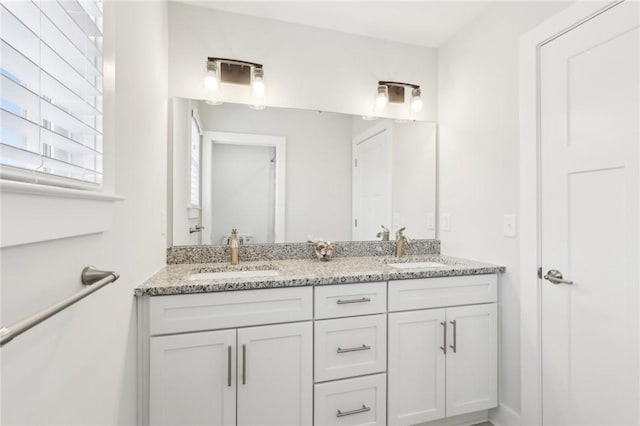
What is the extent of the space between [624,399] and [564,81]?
55.1 inches

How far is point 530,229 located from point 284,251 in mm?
1421

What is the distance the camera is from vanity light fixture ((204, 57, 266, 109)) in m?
1.92

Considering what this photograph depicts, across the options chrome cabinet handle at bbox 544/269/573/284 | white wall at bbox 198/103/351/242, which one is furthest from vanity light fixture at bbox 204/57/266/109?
chrome cabinet handle at bbox 544/269/573/284

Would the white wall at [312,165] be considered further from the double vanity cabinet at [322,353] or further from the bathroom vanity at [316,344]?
the double vanity cabinet at [322,353]

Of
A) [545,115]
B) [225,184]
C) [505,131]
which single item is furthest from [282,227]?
[545,115]

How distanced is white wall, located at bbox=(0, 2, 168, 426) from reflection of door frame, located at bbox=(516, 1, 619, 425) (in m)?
1.86

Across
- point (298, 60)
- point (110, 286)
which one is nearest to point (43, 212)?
point (110, 286)

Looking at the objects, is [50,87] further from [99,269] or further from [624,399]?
[624,399]

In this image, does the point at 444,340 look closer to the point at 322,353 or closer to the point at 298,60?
the point at 322,353

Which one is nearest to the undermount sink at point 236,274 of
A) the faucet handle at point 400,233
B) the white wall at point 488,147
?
the faucet handle at point 400,233

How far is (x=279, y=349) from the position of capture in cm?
144

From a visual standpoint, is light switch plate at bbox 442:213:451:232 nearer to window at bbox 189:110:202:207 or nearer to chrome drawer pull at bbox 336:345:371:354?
chrome drawer pull at bbox 336:345:371:354

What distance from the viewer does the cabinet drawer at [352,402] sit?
1.50 metres

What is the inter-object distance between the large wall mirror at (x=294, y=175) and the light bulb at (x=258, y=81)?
0.41ft
